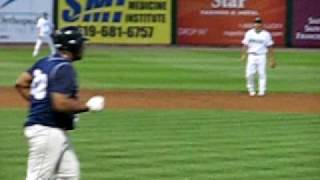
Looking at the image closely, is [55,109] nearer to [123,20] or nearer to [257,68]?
[257,68]

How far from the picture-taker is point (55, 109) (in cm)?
857

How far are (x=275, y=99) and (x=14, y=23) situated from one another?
2662cm

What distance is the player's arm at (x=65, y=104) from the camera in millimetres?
8461

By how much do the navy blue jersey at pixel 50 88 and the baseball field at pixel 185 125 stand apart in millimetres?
3155

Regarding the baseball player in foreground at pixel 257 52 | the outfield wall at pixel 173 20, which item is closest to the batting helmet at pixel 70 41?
the baseball player in foreground at pixel 257 52

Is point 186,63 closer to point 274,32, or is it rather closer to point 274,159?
point 274,32

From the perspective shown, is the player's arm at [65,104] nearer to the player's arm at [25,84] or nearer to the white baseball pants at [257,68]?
the player's arm at [25,84]

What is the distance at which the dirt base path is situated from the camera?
21766 mm

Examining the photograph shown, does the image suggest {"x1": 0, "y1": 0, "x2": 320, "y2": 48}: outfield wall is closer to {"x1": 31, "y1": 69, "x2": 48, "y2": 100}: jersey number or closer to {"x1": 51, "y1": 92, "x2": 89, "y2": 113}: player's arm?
{"x1": 31, "y1": 69, "x2": 48, "y2": 100}: jersey number

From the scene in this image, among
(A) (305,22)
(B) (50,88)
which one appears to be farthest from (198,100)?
(A) (305,22)

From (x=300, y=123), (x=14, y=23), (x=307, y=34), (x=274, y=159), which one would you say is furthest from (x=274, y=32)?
(x=274, y=159)

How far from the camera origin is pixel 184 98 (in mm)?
23938

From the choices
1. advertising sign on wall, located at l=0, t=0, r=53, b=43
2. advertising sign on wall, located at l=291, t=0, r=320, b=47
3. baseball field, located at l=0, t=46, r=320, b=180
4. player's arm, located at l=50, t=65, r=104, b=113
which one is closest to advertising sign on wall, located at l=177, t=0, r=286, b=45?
advertising sign on wall, located at l=291, t=0, r=320, b=47

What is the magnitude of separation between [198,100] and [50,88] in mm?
14929
